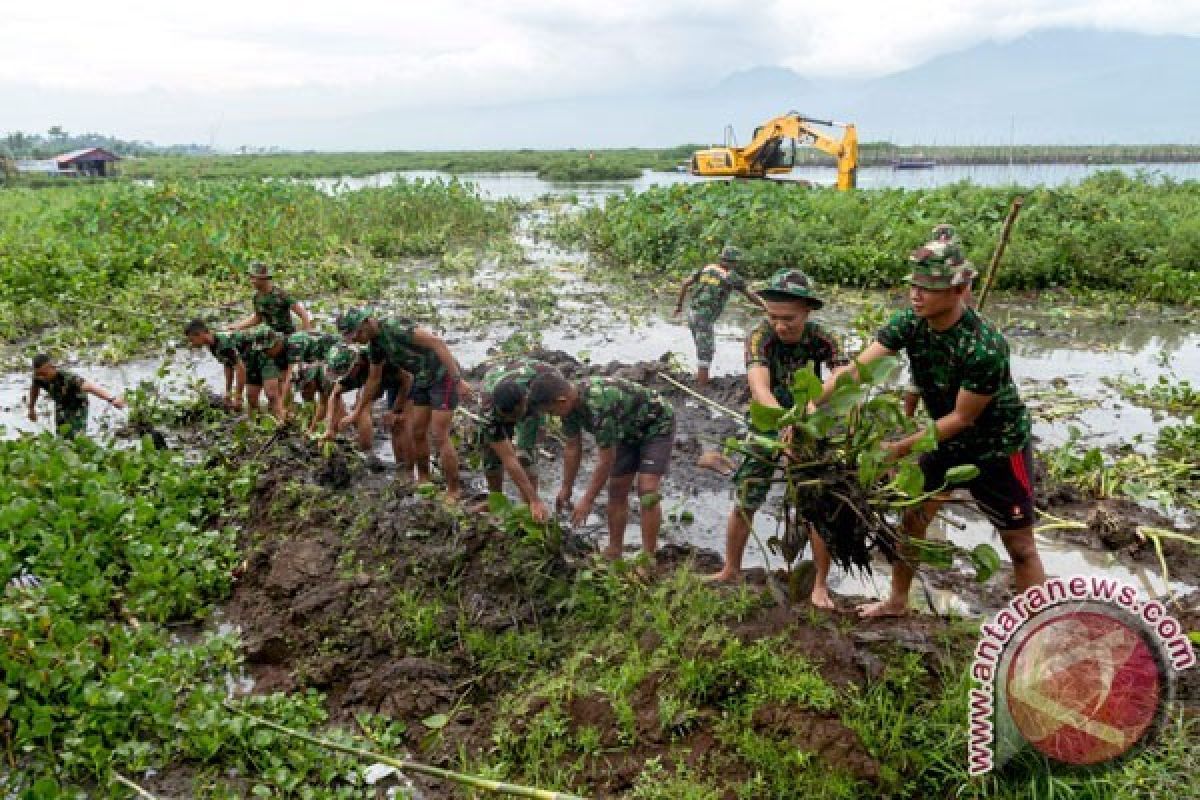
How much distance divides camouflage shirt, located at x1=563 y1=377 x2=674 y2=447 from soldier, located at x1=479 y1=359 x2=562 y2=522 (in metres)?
0.24

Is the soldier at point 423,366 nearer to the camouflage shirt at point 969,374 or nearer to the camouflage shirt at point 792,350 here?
the camouflage shirt at point 792,350

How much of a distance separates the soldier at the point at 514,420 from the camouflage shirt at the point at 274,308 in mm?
3727

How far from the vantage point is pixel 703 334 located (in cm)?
809

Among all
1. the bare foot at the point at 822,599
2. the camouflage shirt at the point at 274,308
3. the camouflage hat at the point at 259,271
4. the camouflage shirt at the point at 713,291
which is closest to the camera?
the bare foot at the point at 822,599

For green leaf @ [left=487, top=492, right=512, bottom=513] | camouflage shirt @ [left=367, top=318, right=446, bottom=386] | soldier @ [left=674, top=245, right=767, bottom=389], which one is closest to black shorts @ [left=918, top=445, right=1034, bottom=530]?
green leaf @ [left=487, top=492, right=512, bottom=513]

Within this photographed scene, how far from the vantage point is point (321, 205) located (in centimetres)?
1828

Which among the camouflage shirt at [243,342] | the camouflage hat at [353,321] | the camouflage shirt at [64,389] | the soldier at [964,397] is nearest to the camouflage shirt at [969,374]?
the soldier at [964,397]

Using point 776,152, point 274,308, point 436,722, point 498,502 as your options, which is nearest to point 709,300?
point 274,308

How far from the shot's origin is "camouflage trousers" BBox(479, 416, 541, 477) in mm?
4906

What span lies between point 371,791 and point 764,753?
1496mm

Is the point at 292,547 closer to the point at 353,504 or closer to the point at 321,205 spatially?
the point at 353,504

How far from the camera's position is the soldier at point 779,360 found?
12.6 feet

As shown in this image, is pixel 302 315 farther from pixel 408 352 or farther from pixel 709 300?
pixel 709 300

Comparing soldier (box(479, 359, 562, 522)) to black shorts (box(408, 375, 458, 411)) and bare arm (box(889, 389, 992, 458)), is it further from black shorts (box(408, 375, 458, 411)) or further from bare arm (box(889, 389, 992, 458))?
bare arm (box(889, 389, 992, 458))
